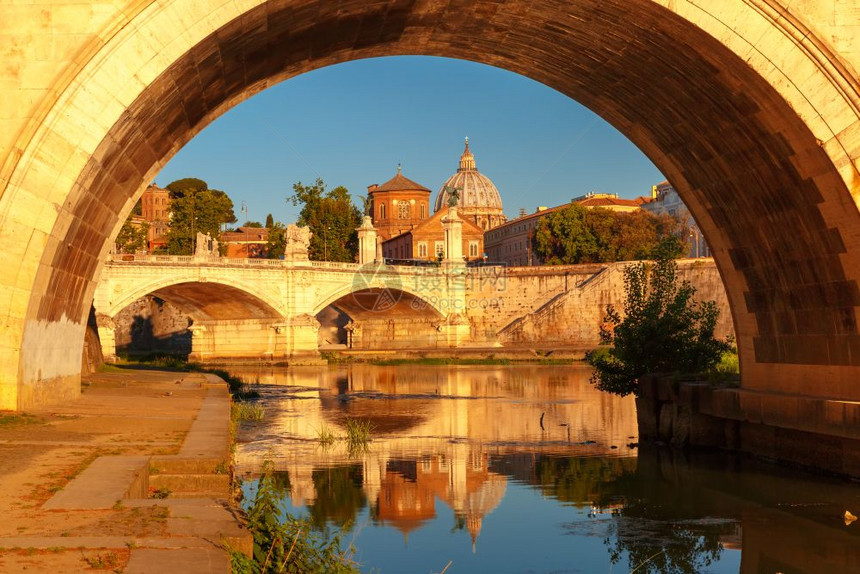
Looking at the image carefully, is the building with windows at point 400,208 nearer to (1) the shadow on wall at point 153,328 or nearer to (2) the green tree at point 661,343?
(1) the shadow on wall at point 153,328

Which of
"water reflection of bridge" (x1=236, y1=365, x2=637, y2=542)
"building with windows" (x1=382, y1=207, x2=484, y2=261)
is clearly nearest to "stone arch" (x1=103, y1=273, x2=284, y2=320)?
"water reflection of bridge" (x1=236, y1=365, x2=637, y2=542)

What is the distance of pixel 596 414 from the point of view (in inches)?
1006

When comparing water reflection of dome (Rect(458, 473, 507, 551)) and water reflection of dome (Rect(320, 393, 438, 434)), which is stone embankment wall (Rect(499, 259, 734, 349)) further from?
water reflection of dome (Rect(458, 473, 507, 551))

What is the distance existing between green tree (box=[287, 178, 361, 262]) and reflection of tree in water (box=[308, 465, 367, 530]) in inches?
2792

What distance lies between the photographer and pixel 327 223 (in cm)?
8794

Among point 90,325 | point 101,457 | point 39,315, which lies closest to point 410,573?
point 101,457

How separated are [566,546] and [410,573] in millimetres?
2026

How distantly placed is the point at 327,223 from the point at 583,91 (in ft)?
242

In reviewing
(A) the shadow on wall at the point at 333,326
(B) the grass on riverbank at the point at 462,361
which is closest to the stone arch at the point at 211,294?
(B) the grass on riverbank at the point at 462,361

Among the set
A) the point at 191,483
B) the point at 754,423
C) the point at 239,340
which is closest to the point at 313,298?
the point at 239,340

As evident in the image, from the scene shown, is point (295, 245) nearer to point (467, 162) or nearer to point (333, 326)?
point (333, 326)

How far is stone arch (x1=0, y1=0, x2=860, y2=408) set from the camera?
965 cm

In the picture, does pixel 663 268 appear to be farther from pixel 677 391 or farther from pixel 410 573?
pixel 410 573

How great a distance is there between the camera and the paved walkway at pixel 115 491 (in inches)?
203
